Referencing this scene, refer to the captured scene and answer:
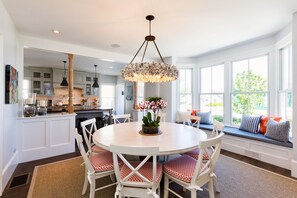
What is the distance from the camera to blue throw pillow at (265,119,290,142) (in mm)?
2676

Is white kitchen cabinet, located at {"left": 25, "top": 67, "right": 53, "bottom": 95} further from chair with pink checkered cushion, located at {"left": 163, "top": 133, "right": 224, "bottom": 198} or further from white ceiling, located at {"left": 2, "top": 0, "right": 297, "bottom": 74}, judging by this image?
chair with pink checkered cushion, located at {"left": 163, "top": 133, "right": 224, "bottom": 198}

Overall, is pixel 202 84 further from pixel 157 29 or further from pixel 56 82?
pixel 56 82

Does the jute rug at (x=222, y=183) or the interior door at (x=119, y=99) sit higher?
the interior door at (x=119, y=99)

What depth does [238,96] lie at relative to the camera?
157 inches

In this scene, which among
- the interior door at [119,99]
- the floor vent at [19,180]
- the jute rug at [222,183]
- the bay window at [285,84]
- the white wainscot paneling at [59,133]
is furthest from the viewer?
the interior door at [119,99]

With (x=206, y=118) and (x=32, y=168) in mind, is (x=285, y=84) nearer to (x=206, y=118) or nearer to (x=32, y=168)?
(x=206, y=118)

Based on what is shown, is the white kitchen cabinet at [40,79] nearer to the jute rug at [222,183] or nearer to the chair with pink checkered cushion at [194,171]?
the jute rug at [222,183]

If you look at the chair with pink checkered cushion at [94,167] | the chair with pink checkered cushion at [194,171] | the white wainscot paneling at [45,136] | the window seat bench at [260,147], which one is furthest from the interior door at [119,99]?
the chair with pink checkered cushion at [194,171]

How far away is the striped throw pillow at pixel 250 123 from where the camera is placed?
3.33m

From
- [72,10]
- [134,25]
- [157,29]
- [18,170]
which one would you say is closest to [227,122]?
[157,29]

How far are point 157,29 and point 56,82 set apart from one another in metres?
5.59

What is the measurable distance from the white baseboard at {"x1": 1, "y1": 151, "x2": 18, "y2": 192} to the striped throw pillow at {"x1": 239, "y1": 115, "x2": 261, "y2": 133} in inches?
179

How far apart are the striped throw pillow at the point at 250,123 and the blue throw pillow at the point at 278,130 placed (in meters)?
0.31

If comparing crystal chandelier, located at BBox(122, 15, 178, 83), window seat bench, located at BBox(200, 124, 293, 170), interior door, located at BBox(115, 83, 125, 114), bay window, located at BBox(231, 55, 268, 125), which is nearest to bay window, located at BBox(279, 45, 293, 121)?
bay window, located at BBox(231, 55, 268, 125)
